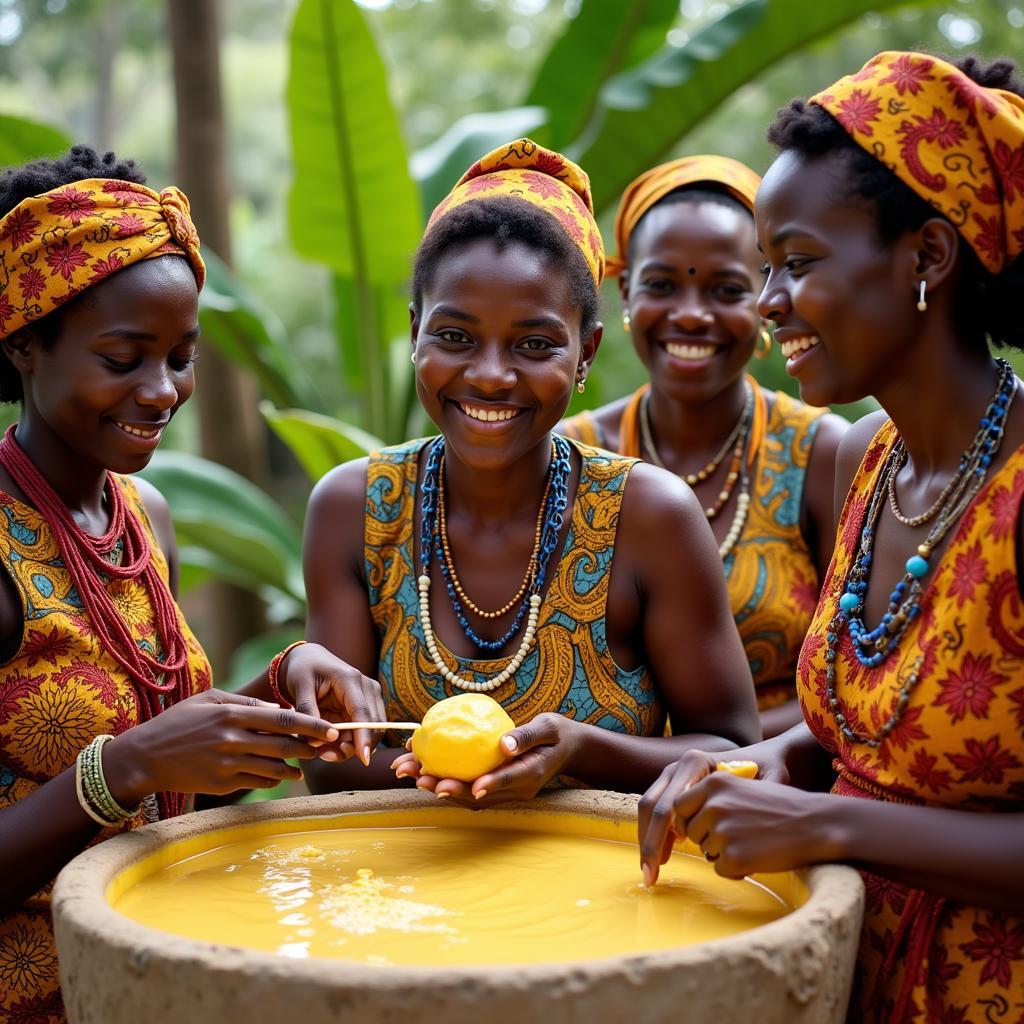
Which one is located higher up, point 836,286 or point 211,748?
point 836,286

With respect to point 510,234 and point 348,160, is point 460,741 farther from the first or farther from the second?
point 348,160

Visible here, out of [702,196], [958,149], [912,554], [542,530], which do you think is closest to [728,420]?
[702,196]

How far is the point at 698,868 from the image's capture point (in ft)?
6.97

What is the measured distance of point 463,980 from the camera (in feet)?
4.73

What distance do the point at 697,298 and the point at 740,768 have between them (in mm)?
1912

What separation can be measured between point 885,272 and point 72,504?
1613mm

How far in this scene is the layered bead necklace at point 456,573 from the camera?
8.92 ft

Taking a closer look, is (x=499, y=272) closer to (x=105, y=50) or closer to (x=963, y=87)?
(x=963, y=87)

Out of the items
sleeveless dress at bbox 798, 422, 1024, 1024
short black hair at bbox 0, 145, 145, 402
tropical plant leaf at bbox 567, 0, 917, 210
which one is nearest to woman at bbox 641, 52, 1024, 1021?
sleeveless dress at bbox 798, 422, 1024, 1024

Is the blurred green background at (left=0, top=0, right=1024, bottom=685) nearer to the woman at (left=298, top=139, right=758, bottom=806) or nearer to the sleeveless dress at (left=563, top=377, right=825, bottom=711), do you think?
the sleeveless dress at (left=563, top=377, right=825, bottom=711)

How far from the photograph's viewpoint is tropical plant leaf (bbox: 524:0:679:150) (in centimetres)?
674

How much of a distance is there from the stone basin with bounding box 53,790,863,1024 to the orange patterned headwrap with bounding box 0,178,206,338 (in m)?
1.18

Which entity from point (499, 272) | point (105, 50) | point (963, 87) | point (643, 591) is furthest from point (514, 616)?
point (105, 50)

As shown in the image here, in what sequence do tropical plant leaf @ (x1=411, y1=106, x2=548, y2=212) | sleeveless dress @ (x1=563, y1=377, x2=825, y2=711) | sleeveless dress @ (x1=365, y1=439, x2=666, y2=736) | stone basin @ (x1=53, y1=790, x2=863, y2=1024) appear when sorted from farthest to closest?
tropical plant leaf @ (x1=411, y1=106, x2=548, y2=212) → sleeveless dress @ (x1=563, y1=377, x2=825, y2=711) → sleeveless dress @ (x1=365, y1=439, x2=666, y2=736) → stone basin @ (x1=53, y1=790, x2=863, y2=1024)
